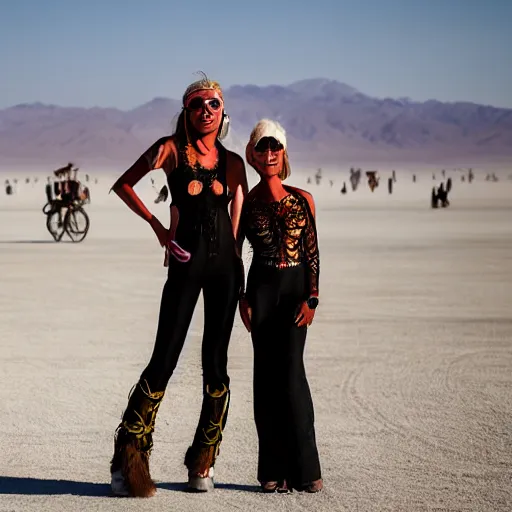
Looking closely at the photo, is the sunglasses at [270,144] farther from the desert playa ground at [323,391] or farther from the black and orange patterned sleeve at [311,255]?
the desert playa ground at [323,391]

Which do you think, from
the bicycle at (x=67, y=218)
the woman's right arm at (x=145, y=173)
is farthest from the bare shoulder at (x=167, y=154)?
the bicycle at (x=67, y=218)

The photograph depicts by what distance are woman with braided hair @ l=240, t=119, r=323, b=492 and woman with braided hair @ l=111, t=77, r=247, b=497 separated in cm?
12

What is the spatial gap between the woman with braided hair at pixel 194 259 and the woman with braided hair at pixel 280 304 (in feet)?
0.38

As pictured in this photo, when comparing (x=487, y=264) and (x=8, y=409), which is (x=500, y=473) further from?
(x=487, y=264)

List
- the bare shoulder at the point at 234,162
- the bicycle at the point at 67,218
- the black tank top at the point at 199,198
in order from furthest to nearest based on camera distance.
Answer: the bicycle at the point at 67,218
the bare shoulder at the point at 234,162
the black tank top at the point at 199,198

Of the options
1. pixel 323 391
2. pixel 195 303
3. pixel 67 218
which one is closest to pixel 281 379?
pixel 195 303

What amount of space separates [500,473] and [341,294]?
360 inches

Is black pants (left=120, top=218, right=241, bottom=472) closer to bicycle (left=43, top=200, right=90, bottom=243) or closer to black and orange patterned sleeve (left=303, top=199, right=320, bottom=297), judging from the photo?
black and orange patterned sleeve (left=303, top=199, right=320, bottom=297)

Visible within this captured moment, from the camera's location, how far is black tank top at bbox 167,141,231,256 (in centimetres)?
538

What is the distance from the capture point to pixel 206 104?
552cm

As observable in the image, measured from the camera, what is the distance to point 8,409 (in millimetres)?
7930

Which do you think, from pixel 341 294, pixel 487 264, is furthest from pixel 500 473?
pixel 487 264

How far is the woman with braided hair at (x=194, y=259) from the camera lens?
539 cm

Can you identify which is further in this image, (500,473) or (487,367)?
(487,367)
